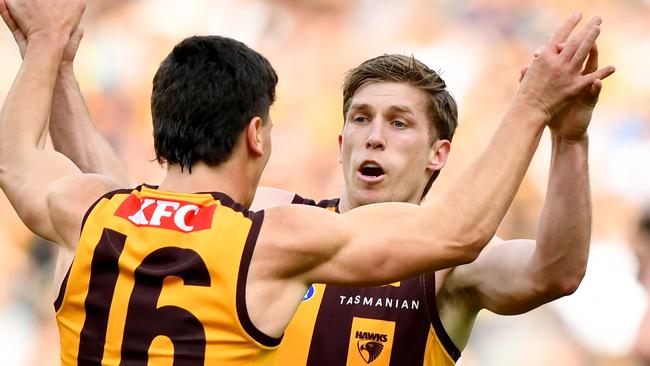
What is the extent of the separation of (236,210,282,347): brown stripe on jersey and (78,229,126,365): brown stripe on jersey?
0.38 m

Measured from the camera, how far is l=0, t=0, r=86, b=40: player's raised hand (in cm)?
361

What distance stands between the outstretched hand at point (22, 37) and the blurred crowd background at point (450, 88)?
574 cm

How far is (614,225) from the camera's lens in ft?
31.6

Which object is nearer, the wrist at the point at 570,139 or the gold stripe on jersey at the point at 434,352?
the wrist at the point at 570,139

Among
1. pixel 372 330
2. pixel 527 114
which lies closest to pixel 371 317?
pixel 372 330

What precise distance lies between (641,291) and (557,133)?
615 centimetres

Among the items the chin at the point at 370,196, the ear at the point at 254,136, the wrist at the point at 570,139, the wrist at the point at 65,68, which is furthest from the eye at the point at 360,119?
the ear at the point at 254,136

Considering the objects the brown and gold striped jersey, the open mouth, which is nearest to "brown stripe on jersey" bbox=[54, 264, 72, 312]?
the brown and gold striped jersey

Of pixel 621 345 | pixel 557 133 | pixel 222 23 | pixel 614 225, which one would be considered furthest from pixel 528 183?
pixel 557 133

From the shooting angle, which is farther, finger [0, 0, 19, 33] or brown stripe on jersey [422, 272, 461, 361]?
brown stripe on jersey [422, 272, 461, 361]

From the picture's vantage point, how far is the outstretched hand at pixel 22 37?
145 inches

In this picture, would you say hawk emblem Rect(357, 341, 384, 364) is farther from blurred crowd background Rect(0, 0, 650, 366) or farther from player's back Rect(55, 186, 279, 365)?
blurred crowd background Rect(0, 0, 650, 366)

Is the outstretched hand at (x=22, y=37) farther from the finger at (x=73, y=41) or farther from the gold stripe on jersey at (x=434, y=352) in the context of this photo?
the gold stripe on jersey at (x=434, y=352)

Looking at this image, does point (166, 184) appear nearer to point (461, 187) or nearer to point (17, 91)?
point (17, 91)
